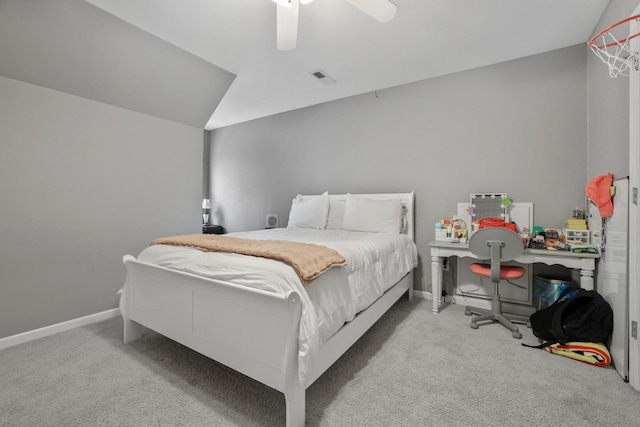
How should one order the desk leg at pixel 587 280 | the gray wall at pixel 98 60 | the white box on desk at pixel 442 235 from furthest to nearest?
the white box on desk at pixel 442 235 → the desk leg at pixel 587 280 → the gray wall at pixel 98 60

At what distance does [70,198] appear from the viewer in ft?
7.96

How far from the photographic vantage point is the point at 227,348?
58.2 inches

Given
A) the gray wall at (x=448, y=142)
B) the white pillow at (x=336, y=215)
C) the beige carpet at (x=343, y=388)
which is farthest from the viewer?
the white pillow at (x=336, y=215)

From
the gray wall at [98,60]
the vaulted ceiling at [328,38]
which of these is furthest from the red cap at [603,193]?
the gray wall at [98,60]

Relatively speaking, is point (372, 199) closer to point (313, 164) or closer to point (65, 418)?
point (313, 164)

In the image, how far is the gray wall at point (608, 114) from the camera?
69.2 inches

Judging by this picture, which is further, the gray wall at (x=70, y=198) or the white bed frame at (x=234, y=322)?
the gray wall at (x=70, y=198)

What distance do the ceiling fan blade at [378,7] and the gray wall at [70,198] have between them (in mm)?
2450

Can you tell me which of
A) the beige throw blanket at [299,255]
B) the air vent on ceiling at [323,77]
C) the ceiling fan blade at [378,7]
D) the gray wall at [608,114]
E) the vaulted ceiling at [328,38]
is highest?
the air vent on ceiling at [323,77]

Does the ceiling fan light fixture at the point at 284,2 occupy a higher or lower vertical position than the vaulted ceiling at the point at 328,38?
lower

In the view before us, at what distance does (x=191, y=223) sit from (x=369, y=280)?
247 cm

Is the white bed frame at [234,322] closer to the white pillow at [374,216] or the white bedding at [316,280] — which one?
the white bedding at [316,280]

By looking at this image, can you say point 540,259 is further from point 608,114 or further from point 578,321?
point 608,114

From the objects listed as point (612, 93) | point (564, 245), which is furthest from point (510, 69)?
point (564, 245)
